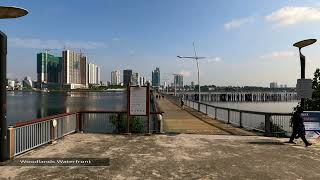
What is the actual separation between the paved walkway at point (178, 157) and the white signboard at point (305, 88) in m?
2.33

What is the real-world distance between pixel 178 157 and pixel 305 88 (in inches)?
291

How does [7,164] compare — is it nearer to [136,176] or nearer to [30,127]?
[30,127]

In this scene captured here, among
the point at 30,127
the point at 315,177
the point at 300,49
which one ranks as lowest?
the point at 315,177

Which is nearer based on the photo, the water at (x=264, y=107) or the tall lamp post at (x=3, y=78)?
the tall lamp post at (x=3, y=78)

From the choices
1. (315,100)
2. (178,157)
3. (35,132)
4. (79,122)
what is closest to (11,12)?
(35,132)

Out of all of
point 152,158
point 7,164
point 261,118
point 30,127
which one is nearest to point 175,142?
point 152,158

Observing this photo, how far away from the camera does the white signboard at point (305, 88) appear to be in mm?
14508

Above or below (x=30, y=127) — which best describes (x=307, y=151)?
below

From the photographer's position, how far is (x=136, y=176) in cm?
829

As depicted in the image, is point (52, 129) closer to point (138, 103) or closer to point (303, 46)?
point (138, 103)

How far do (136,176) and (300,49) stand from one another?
1025 centimetres

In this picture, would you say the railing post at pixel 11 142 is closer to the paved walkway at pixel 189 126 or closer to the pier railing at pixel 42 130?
the pier railing at pixel 42 130

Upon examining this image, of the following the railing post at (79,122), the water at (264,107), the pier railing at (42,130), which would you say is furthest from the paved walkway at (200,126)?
the water at (264,107)

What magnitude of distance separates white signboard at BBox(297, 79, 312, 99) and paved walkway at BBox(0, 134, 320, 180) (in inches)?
91.7
